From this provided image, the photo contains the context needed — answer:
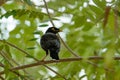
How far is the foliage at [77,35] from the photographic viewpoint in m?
1.00

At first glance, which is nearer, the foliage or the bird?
the foliage

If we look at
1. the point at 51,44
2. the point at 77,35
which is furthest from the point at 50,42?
the point at 77,35

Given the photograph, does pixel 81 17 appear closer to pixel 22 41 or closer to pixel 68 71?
pixel 68 71

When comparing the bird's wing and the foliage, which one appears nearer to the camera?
the foliage

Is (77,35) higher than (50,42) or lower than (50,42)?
higher

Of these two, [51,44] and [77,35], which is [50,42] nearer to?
[51,44]

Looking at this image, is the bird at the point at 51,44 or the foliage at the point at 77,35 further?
the bird at the point at 51,44

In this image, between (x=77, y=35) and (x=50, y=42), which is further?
(x=50, y=42)

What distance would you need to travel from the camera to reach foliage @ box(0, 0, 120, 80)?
1.00 m

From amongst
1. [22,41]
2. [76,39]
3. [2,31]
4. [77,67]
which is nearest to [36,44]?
[22,41]

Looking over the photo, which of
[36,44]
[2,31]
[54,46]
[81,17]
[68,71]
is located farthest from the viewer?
[36,44]

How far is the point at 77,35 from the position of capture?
1012 mm

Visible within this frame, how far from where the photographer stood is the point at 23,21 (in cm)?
324

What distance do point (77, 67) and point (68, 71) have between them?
8 cm
